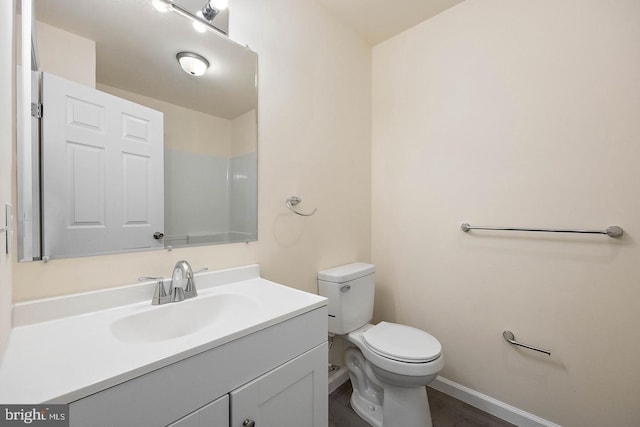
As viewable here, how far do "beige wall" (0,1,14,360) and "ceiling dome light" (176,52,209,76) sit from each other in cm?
48

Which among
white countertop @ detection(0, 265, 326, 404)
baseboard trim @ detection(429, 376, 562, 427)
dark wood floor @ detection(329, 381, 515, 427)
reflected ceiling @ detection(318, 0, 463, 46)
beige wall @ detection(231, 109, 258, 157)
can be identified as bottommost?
dark wood floor @ detection(329, 381, 515, 427)

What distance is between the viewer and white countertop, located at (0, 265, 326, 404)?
0.48 meters

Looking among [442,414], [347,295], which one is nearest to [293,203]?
[347,295]

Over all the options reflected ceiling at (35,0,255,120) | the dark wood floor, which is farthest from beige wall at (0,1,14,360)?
the dark wood floor

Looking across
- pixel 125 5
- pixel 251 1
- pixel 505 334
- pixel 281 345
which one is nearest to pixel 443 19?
pixel 251 1

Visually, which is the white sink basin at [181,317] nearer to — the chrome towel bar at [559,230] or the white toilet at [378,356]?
the white toilet at [378,356]

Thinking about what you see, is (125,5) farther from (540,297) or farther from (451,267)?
(540,297)

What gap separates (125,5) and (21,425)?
1.23 metres

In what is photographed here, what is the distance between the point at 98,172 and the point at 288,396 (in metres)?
0.97

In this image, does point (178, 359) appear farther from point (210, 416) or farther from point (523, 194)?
point (523, 194)

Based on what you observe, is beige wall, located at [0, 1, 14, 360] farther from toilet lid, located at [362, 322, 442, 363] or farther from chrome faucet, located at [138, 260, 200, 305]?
toilet lid, located at [362, 322, 442, 363]

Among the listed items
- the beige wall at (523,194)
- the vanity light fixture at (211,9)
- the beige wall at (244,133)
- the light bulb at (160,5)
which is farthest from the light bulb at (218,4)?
the beige wall at (523,194)

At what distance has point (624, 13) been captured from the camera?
1.14m

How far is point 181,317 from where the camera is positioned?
93 centimetres
